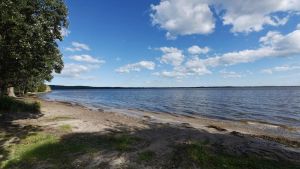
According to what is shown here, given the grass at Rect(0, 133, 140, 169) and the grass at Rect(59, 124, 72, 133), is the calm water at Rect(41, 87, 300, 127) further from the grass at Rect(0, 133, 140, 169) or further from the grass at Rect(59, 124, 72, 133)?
the grass at Rect(0, 133, 140, 169)

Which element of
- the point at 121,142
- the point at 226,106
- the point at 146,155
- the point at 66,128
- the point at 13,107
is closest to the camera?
the point at 146,155

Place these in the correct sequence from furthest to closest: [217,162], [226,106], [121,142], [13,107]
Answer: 1. [226,106]
2. [13,107]
3. [121,142]
4. [217,162]

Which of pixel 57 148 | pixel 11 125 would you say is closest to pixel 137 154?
pixel 57 148

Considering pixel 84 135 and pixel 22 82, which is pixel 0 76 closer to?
pixel 22 82

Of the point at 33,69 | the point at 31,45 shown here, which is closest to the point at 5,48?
the point at 31,45

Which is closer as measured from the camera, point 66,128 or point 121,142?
point 121,142

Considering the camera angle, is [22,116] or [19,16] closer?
[19,16]

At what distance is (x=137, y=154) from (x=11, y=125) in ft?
38.3

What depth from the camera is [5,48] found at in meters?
15.2

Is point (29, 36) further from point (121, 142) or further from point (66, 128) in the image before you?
point (121, 142)

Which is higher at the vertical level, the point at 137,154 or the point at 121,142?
the point at 121,142

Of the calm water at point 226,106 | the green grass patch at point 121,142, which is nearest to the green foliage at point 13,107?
the green grass patch at point 121,142

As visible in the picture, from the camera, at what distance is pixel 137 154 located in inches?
504

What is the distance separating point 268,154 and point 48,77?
1826cm
